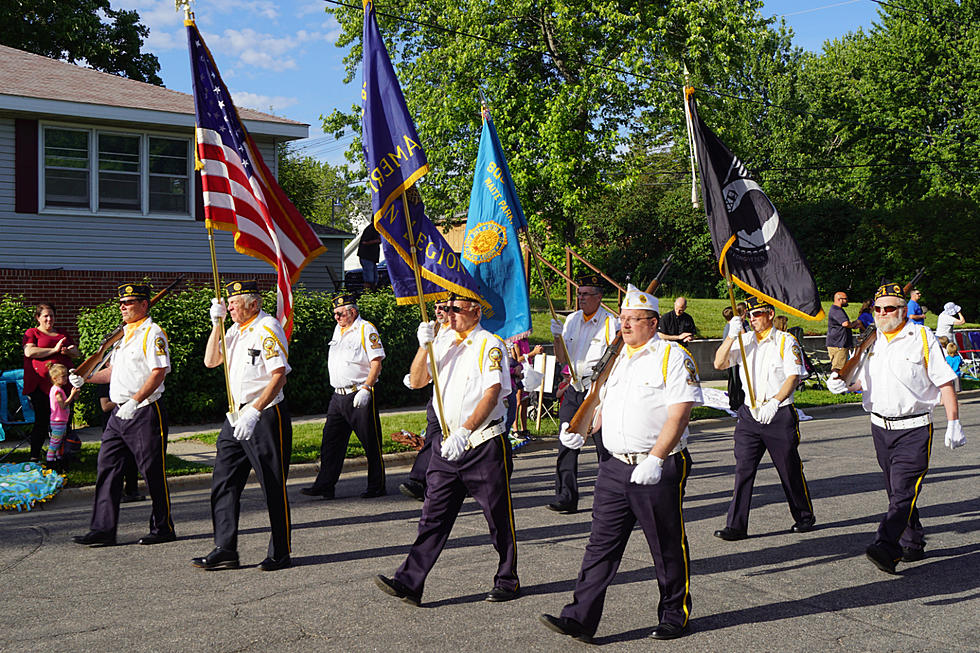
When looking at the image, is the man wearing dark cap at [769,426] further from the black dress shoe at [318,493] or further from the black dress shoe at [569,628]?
the black dress shoe at [318,493]

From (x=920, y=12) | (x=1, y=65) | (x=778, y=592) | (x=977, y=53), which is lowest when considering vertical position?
(x=778, y=592)

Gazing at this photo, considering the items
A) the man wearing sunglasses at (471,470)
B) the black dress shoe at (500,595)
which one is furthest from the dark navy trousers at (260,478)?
the black dress shoe at (500,595)

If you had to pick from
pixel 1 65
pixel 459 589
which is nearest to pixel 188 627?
pixel 459 589

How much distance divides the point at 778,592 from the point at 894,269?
108ft

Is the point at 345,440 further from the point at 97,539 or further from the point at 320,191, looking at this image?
the point at 320,191

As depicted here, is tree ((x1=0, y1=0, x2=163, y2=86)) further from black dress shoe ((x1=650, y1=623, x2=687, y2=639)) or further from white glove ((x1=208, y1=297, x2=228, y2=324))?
black dress shoe ((x1=650, y1=623, x2=687, y2=639))

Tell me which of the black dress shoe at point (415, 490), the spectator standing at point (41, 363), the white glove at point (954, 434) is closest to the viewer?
the white glove at point (954, 434)

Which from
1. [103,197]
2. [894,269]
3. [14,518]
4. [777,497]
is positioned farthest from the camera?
[894,269]

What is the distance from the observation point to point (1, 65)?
62.0ft

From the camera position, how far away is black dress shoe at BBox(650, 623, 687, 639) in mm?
4992

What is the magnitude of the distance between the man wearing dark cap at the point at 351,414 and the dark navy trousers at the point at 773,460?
3708mm

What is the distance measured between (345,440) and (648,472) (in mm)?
5112

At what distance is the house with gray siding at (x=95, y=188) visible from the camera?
1733cm

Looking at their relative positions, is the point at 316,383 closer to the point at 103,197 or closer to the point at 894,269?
the point at 103,197
